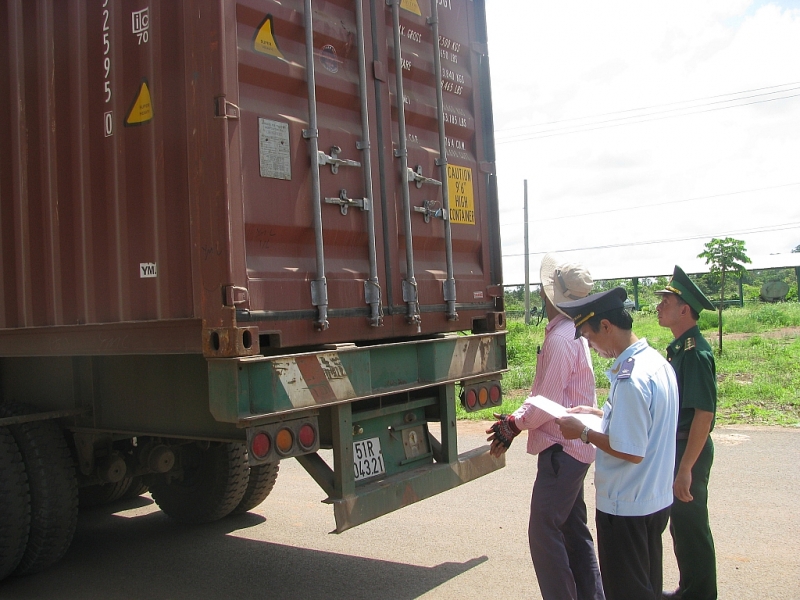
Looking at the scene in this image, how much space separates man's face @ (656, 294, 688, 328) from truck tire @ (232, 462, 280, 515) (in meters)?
3.15

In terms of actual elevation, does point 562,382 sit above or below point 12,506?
above

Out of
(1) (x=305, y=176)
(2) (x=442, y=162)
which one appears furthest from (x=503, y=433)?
(2) (x=442, y=162)

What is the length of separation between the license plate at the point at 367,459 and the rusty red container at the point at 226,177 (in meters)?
0.61

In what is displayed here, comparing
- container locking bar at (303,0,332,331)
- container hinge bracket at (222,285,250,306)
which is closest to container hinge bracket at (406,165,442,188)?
container locking bar at (303,0,332,331)

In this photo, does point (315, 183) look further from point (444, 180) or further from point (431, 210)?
point (444, 180)

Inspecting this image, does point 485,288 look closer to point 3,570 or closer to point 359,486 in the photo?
point 359,486

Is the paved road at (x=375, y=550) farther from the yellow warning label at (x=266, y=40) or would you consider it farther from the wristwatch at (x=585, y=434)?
the yellow warning label at (x=266, y=40)

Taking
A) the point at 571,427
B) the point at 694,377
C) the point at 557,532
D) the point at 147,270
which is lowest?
the point at 557,532

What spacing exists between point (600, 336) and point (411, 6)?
2.86m

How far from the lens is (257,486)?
5.84 meters

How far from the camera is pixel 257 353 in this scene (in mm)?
3641

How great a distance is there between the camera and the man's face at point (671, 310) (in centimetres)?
396

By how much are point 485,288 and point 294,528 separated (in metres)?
2.22

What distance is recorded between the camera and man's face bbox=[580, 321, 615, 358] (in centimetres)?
308
